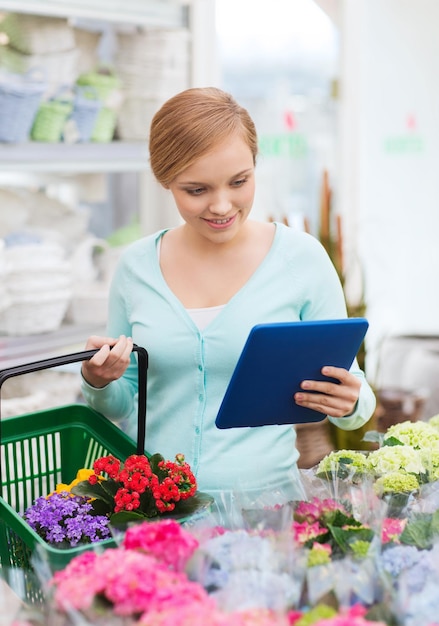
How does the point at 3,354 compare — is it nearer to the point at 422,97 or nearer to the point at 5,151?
the point at 5,151

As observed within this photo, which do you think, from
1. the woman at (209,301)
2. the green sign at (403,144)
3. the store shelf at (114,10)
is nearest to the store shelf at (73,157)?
the store shelf at (114,10)

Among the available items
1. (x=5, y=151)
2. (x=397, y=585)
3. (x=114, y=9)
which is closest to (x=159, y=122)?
(x=397, y=585)

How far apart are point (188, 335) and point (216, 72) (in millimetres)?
1924

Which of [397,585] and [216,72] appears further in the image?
[216,72]

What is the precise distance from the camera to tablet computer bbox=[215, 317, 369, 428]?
1388mm

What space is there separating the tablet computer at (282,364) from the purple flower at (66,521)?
0.28 m

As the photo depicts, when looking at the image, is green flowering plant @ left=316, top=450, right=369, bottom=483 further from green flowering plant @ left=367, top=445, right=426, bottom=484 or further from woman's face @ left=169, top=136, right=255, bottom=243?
woman's face @ left=169, top=136, right=255, bottom=243

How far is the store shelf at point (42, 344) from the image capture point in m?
2.80

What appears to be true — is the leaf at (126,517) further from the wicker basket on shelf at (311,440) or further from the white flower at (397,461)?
the wicker basket on shelf at (311,440)

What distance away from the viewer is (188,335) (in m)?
1.70

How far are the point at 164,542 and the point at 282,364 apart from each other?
1.42ft

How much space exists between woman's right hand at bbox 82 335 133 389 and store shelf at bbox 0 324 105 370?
1.08 m

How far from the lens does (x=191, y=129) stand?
1589mm

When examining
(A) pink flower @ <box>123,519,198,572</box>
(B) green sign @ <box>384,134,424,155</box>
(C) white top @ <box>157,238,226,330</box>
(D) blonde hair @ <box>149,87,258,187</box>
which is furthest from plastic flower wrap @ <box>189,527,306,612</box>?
A: (B) green sign @ <box>384,134,424,155</box>
